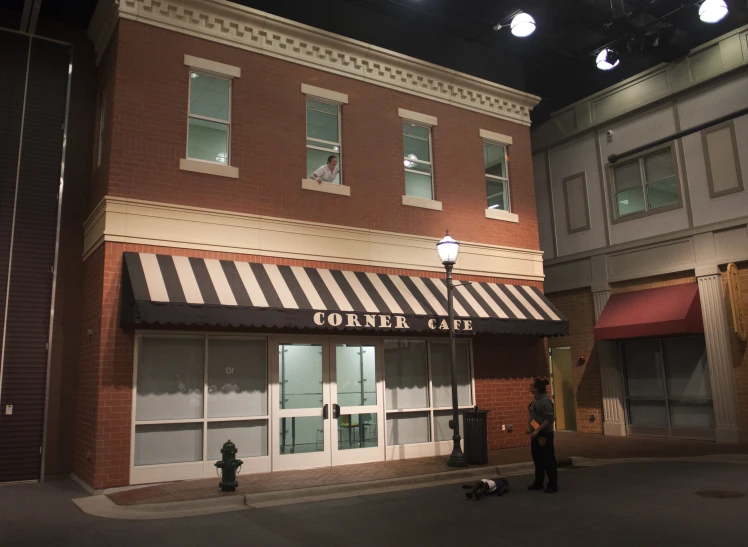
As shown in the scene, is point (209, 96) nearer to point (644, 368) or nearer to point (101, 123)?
point (101, 123)

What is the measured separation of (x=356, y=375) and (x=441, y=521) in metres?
5.23

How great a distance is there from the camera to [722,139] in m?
16.8

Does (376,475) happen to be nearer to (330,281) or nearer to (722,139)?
(330,281)

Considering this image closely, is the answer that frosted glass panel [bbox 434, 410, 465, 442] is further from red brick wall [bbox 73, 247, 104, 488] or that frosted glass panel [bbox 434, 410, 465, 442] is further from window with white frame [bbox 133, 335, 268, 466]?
red brick wall [bbox 73, 247, 104, 488]

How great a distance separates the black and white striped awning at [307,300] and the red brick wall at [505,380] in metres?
1.07

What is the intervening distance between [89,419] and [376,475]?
517cm

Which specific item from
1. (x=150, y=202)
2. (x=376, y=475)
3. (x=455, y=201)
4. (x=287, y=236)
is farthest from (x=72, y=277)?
(x=455, y=201)

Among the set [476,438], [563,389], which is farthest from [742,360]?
[476,438]

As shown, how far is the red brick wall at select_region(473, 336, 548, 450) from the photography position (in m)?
14.7

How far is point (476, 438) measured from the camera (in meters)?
12.3

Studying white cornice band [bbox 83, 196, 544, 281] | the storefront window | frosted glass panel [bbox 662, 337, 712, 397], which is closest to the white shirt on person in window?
white cornice band [bbox 83, 196, 544, 281]

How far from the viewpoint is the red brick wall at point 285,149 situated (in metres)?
11.7

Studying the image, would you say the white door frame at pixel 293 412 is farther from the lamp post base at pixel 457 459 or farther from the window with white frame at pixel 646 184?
the window with white frame at pixel 646 184

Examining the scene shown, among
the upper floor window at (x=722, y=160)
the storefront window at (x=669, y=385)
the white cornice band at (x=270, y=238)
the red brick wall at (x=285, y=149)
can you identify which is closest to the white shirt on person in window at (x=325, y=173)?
the red brick wall at (x=285, y=149)
